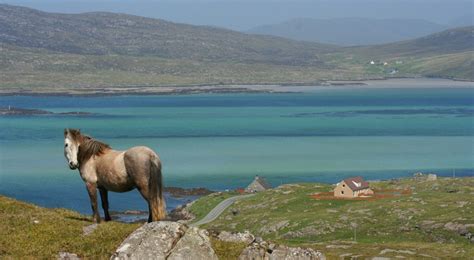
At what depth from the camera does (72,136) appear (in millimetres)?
24750

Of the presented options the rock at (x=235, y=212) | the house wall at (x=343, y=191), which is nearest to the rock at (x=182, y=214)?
the rock at (x=235, y=212)

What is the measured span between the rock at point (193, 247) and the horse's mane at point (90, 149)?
4601 mm

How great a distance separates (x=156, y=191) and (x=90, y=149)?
9.70 feet

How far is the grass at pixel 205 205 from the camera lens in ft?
358

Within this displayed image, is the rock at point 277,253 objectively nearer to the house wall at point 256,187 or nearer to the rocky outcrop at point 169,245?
the rocky outcrop at point 169,245

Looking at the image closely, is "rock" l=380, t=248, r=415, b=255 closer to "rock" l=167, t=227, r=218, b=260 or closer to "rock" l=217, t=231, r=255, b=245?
"rock" l=217, t=231, r=255, b=245

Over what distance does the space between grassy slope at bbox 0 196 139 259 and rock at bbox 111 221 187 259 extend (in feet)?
3.30

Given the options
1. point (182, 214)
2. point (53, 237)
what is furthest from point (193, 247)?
point (182, 214)

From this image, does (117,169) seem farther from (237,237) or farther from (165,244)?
(237,237)

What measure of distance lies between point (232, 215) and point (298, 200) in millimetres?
9632

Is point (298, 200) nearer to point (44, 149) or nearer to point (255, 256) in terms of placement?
point (255, 256)

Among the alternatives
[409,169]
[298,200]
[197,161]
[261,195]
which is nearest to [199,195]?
[261,195]

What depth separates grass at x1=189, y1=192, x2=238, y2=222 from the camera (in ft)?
358

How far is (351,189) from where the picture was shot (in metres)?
108
